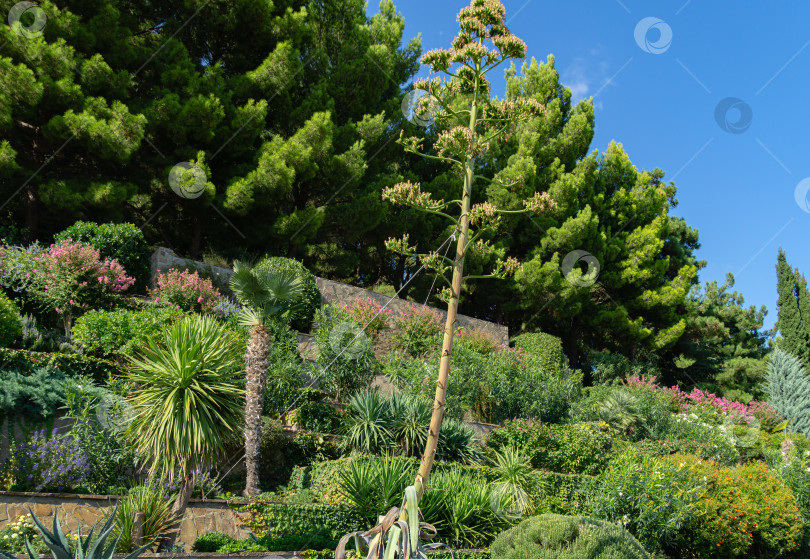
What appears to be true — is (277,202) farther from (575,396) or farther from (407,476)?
(407,476)

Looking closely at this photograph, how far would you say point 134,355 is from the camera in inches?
415

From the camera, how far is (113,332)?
426 inches

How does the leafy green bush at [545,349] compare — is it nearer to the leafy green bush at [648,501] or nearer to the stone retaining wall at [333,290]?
the stone retaining wall at [333,290]

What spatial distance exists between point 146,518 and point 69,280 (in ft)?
22.1

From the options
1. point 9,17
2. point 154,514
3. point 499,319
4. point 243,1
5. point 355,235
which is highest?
point 243,1

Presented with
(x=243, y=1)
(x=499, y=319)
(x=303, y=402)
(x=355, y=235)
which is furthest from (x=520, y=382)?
(x=243, y=1)

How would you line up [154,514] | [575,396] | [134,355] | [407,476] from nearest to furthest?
1. [154,514]
2. [407,476]
3. [134,355]
4. [575,396]

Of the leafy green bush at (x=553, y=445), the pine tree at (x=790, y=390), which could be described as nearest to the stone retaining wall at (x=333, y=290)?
the leafy green bush at (x=553, y=445)

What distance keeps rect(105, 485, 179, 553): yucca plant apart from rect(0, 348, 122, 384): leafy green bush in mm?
3237

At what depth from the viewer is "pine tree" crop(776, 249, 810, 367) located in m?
29.7

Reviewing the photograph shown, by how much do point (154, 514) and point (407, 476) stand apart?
3.33 meters

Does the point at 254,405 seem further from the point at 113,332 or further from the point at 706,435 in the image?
the point at 706,435

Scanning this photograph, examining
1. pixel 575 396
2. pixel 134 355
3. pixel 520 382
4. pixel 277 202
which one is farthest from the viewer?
pixel 277 202

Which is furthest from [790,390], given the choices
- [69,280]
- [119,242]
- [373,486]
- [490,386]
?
[69,280]
